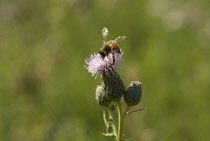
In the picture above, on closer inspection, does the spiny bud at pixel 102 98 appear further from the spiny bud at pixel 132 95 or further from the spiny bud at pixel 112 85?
the spiny bud at pixel 132 95

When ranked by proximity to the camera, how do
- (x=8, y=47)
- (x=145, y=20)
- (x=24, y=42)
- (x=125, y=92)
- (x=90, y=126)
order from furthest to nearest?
1. (x=145, y=20)
2. (x=24, y=42)
3. (x=8, y=47)
4. (x=90, y=126)
5. (x=125, y=92)

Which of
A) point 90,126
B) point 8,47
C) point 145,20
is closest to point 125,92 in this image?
point 90,126

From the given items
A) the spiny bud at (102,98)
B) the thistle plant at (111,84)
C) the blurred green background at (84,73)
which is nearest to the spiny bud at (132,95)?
the thistle plant at (111,84)

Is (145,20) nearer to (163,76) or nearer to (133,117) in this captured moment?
(163,76)

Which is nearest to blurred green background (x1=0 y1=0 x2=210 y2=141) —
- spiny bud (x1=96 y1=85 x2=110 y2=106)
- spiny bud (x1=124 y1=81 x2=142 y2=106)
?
spiny bud (x1=96 y1=85 x2=110 y2=106)

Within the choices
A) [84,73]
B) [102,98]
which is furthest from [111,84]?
[84,73]
